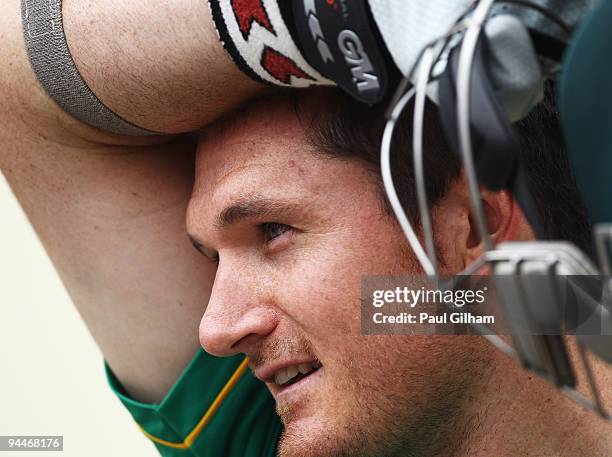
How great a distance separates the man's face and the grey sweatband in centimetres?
16

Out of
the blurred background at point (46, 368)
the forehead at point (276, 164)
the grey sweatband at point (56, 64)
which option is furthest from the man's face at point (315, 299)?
the blurred background at point (46, 368)

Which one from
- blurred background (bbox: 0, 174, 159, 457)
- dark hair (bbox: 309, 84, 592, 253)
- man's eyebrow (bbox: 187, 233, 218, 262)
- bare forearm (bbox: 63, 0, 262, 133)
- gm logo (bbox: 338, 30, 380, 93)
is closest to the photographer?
gm logo (bbox: 338, 30, 380, 93)

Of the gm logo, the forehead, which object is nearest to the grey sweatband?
the forehead

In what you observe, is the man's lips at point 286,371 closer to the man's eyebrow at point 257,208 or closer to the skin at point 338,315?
the skin at point 338,315

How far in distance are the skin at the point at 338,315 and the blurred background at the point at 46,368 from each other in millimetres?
1118

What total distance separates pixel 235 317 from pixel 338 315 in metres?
0.13

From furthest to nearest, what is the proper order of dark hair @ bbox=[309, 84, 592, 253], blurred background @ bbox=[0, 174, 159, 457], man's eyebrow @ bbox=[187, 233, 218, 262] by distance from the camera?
blurred background @ bbox=[0, 174, 159, 457], man's eyebrow @ bbox=[187, 233, 218, 262], dark hair @ bbox=[309, 84, 592, 253]

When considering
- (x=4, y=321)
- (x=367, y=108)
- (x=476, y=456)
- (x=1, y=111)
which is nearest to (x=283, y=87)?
(x=367, y=108)

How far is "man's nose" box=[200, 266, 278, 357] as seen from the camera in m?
1.09

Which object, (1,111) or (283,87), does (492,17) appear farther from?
(1,111)

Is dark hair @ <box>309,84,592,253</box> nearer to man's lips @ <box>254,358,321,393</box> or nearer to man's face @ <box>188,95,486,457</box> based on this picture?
man's face @ <box>188,95,486,457</box>

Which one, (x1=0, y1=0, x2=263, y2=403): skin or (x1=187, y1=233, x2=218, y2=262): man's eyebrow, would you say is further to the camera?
(x1=187, y1=233, x2=218, y2=262): man's eyebrow

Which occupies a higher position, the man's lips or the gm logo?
the gm logo

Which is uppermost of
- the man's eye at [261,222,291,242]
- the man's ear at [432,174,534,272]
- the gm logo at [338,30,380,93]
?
the gm logo at [338,30,380,93]
